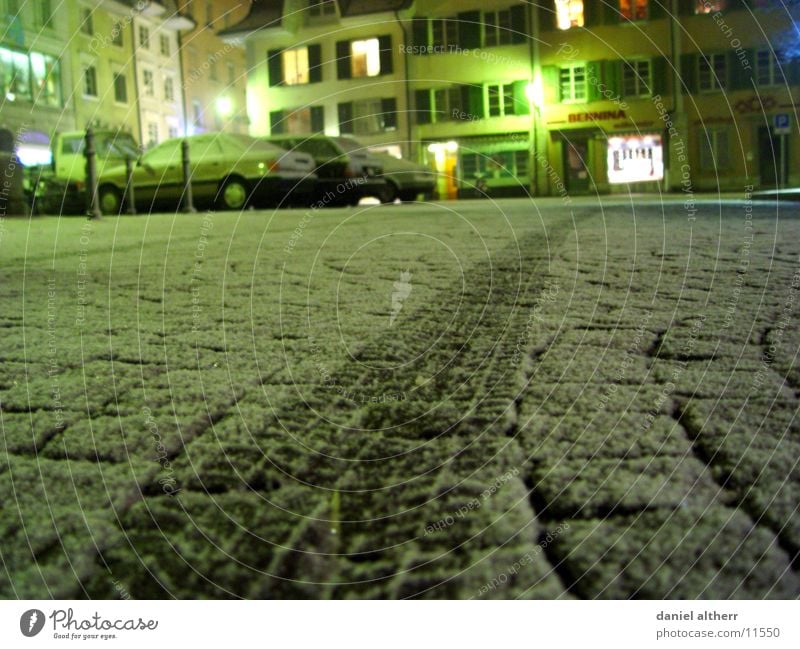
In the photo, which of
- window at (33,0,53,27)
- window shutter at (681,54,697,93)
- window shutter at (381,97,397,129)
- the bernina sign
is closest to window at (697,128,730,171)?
window shutter at (681,54,697,93)

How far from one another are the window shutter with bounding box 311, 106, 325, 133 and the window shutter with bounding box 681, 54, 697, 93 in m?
Result: 8.52

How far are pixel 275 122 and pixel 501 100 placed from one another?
6.42 m

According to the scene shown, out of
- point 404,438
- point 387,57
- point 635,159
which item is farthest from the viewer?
point 387,57

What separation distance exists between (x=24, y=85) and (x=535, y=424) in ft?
71.1

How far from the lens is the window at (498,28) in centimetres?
2230

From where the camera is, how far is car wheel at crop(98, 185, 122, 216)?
1335cm

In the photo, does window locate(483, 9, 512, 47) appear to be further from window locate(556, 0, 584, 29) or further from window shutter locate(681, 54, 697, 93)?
window shutter locate(681, 54, 697, 93)

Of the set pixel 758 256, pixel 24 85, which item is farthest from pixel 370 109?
pixel 758 256

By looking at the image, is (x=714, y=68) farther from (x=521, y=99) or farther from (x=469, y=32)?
(x=469, y=32)

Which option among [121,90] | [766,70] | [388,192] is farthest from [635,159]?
[121,90]

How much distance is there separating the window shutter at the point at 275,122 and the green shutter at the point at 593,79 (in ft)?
23.4

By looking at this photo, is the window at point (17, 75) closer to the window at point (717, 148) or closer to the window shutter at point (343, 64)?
the window shutter at point (343, 64)

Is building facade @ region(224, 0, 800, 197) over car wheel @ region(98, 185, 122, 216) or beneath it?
over

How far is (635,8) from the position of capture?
20312 millimetres
